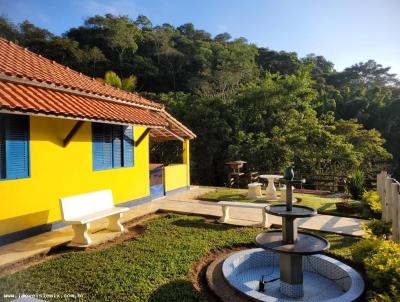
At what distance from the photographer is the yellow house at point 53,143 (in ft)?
22.2

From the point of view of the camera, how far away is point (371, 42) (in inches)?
215

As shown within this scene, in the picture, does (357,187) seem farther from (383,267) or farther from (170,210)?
(383,267)

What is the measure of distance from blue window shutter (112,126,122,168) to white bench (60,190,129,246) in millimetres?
2142

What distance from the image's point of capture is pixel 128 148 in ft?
35.2

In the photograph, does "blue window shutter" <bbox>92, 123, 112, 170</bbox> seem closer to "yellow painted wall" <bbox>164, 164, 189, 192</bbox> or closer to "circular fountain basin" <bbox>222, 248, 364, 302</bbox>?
"yellow painted wall" <bbox>164, 164, 189, 192</bbox>

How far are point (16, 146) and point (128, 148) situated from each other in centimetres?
410

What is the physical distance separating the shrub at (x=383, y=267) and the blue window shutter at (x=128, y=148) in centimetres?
764

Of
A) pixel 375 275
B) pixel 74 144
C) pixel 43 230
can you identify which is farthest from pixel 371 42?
pixel 43 230

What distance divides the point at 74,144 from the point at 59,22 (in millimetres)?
4886

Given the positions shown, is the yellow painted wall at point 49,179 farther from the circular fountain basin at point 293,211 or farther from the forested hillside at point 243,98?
the circular fountain basin at point 293,211

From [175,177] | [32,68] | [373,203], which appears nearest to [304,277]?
[373,203]

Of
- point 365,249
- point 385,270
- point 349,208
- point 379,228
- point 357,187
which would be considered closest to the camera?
point 385,270

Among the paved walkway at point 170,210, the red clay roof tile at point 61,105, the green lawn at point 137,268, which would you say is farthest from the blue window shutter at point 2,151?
the green lawn at point 137,268

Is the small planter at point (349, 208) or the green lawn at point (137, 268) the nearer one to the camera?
the green lawn at point (137, 268)
